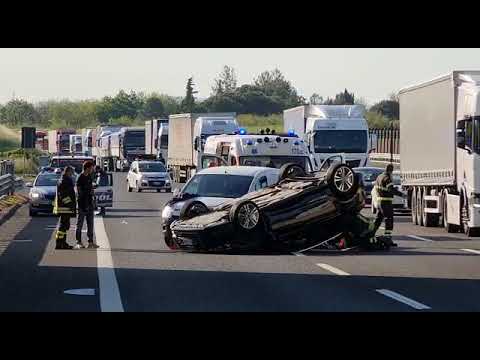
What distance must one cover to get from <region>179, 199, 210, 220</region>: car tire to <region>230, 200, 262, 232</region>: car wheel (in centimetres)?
154

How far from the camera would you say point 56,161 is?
1970 inches

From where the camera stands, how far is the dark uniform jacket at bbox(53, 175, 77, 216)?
2625cm

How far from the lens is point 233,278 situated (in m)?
20.0

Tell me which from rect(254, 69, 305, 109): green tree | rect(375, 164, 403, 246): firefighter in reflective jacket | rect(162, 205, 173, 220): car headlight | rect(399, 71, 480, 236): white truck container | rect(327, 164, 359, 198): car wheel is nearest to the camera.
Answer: rect(327, 164, 359, 198): car wheel

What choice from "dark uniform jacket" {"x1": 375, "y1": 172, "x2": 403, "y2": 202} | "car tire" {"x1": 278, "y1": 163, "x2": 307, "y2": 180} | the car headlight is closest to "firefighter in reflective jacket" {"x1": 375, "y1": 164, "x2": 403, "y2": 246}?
"dark uniform jacket" {"x1": 375, "y1": 172, "x2": 403, "y2": 202}

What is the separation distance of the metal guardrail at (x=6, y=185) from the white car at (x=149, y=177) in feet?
31.6

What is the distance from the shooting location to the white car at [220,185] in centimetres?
2617

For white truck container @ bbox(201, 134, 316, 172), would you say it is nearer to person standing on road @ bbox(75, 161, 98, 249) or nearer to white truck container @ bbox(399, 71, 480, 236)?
white truck container @ bbox(399, 71, 480, 236)
